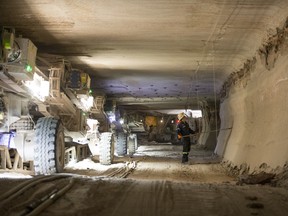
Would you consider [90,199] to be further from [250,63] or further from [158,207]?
[250,63]

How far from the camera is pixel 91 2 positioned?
5855mm

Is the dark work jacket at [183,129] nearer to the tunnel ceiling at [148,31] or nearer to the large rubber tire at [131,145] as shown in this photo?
the tunnel ceiling at [148,31]

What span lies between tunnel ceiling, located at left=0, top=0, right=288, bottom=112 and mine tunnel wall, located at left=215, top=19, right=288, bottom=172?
16.7 inches

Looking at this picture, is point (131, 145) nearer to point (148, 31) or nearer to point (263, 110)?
point (263, 110)

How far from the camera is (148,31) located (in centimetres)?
738

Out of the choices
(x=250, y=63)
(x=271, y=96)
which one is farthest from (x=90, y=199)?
(x=250, y=63)

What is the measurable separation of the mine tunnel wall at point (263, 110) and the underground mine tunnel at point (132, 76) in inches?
1.1

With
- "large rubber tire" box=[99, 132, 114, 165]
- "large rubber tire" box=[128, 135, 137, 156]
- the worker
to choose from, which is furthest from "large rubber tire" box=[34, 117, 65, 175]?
"large rubber tire" box=[128, 135, 137, 156]

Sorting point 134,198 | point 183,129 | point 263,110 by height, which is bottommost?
point 134,198

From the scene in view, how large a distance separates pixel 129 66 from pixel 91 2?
204 inches

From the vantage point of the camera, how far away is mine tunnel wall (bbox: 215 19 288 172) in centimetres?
637

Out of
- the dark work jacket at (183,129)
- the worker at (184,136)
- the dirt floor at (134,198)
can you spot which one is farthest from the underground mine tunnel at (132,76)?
the dark work jacket at (183,129)

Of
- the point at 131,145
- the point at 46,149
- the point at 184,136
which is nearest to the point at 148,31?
the point at 46,149

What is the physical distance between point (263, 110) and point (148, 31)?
3.19 metres
